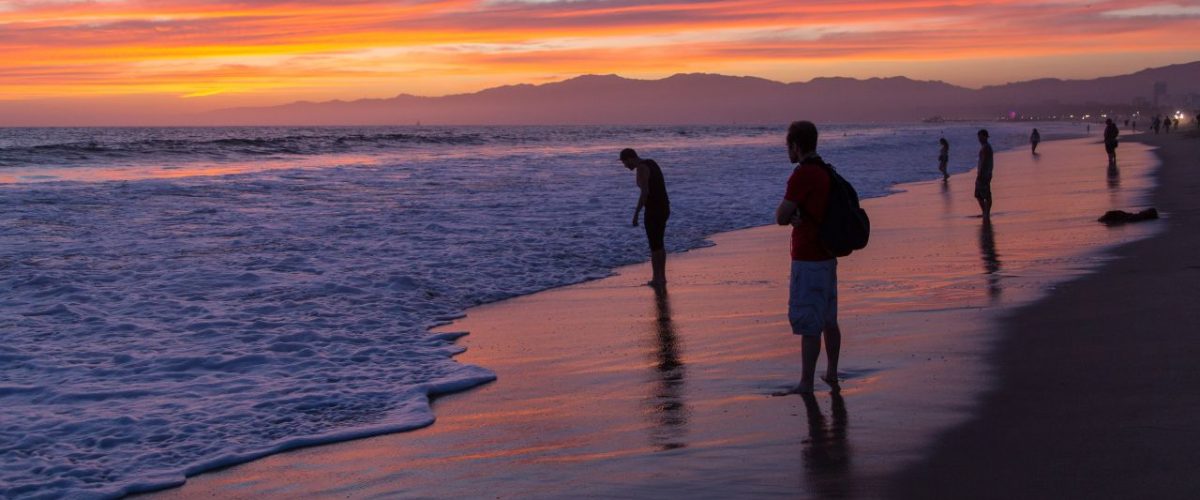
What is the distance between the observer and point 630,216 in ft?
62.4

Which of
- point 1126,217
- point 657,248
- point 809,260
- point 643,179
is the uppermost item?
point 643,179

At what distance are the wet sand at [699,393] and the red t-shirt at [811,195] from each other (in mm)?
864

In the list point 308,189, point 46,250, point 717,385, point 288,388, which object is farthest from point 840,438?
point 308,189

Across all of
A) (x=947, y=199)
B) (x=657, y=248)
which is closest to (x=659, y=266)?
(x=657, y=248)

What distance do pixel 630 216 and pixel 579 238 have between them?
11.4ft

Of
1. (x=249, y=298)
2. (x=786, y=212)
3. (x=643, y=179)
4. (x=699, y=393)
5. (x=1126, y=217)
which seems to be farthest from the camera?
(x=1126, y=217)

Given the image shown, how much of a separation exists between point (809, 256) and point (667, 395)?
3.60ft

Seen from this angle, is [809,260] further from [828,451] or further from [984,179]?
[984,179]

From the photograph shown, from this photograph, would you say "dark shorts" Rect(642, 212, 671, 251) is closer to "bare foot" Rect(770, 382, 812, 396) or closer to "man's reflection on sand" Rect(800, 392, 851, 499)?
"bare foot" Rect(770, 382, 812, 396)

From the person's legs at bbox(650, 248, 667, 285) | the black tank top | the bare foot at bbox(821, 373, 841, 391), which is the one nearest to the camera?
the bare foot at bbox(821, 373, 841, 391)

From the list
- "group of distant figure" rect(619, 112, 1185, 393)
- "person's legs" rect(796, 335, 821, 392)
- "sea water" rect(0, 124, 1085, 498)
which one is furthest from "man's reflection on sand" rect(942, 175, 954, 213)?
"person's legs" rect(796, 335, 821, 392)

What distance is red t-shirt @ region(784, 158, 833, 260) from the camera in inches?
235

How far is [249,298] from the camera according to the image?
10.5 metres

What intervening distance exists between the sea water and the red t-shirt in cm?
226
